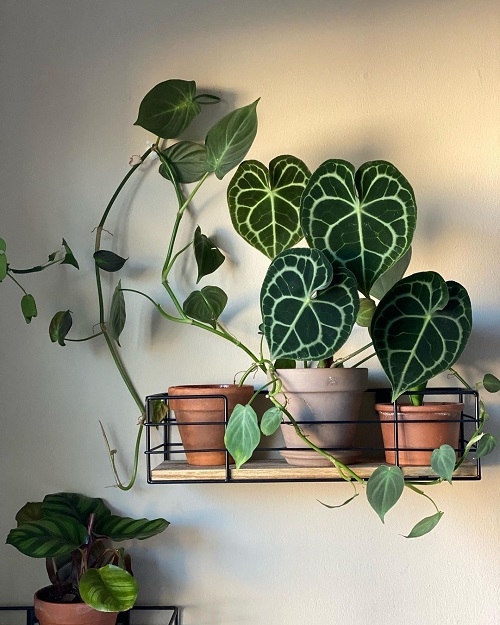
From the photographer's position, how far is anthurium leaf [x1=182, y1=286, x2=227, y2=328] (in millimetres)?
1203

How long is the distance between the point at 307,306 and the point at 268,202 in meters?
0.26

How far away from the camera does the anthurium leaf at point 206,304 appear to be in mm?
1203

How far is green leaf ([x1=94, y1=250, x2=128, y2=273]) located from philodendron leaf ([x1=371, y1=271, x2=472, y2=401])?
47 centimetres

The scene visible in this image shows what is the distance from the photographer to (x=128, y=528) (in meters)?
1.19

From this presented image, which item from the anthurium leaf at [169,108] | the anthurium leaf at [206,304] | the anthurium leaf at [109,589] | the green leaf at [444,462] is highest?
the anthurium leaf at [169,108]

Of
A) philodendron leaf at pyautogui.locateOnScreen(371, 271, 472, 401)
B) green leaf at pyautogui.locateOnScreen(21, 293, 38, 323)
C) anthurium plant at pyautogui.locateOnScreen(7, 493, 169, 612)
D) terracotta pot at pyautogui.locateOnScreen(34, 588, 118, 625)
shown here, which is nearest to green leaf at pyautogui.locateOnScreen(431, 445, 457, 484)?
philodendron leaf at pyautogui.locateOnScreen(371, 271, 472, 401)

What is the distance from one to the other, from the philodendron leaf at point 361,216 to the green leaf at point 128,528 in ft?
1.70

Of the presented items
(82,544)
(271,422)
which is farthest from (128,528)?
(271,422)

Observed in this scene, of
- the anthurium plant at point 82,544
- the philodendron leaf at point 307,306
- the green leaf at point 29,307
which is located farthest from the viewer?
the green leaf at point 29,307

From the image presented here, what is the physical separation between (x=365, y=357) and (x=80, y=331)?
51cm

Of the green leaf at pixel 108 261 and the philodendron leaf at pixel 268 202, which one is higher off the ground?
the philodendron leaf at pixel 268 202

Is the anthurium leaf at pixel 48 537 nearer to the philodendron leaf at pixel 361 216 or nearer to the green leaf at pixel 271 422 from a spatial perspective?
the green leaf at pixel 271 422

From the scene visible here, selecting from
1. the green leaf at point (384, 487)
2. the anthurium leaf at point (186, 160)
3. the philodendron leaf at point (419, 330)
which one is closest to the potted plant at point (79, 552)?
the green leaf at point (384, 487)

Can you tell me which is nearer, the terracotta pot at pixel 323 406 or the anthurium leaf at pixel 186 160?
the terracotta pot at pixel 323 406
